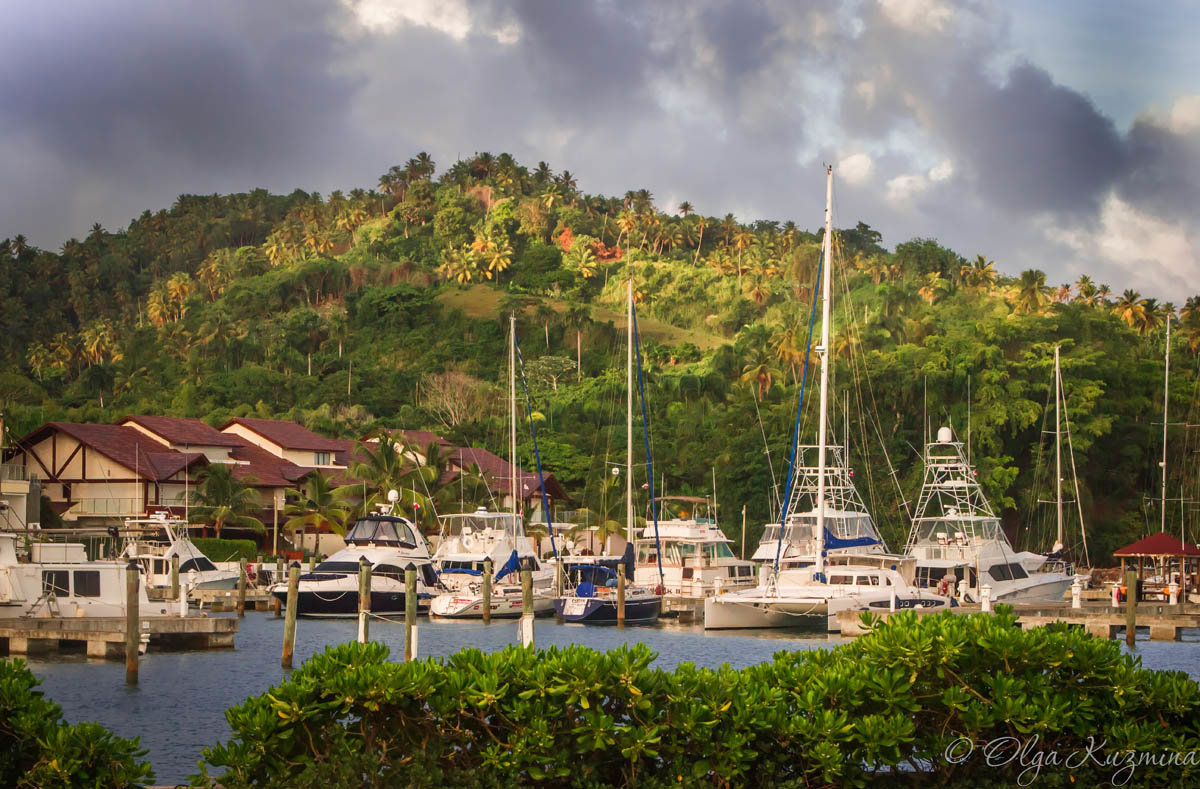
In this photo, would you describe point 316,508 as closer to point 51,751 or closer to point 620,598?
point 620,598

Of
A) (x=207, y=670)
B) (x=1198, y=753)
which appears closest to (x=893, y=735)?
(x=1198, y=753)

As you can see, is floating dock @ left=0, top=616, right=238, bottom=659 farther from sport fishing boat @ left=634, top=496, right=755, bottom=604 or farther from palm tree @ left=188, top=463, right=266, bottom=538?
palm tree @ left=188, top=463, right=266, bottom=538

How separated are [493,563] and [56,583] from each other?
71.7 ft

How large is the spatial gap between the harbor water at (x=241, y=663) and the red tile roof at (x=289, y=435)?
96.6 feet

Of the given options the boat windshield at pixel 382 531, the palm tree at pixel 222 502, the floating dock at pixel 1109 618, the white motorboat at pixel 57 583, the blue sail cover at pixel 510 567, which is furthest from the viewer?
the palm tree at pixel 222 502

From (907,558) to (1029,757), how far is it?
37129 millimetres

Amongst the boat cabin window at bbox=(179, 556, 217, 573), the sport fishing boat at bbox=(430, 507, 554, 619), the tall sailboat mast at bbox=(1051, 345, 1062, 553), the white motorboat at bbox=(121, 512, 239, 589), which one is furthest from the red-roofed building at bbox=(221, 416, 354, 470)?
the tall sailboat mast at bbox=(1051, 345, 1062, 553)

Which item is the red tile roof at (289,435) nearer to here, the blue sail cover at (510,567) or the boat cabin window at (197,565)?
the boat cabin window at (197,565)

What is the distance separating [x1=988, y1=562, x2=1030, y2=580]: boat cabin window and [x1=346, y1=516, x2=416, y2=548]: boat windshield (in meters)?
23.1

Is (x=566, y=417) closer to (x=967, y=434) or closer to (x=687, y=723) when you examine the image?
(x=967, y=434)

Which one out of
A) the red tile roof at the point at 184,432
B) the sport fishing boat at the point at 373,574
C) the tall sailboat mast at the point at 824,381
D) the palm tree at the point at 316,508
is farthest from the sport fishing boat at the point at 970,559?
the red tile roof at the point at 184,432

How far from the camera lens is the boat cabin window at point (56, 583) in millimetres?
38062

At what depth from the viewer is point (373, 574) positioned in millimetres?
52438

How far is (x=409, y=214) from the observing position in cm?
19588
